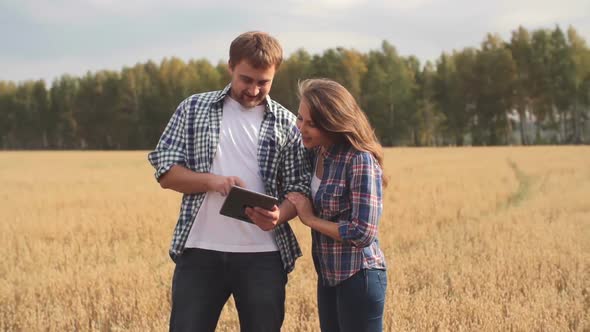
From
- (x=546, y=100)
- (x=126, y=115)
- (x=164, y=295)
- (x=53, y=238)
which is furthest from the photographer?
(x=126, y=115)

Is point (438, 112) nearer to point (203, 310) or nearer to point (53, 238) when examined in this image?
point (53, 238)

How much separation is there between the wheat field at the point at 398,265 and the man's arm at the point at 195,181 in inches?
83.9

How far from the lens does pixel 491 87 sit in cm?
6172

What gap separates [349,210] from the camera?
2.98 meters

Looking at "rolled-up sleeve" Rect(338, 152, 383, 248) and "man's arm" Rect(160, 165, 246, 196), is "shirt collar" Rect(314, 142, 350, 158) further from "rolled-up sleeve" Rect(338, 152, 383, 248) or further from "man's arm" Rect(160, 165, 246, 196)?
"man's arm" Rect(160, 165, 246, 196)

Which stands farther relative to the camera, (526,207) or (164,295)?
(526,207)

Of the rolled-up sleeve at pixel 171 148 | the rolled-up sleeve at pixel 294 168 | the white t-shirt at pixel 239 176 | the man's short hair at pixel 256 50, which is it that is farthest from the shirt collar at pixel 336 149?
the rolled-up sleeve at pixel 171 148

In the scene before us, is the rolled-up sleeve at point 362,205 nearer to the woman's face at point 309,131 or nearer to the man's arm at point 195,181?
the woman's face at point 309,131

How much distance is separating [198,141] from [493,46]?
217 feet

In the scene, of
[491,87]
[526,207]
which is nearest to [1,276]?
[526,207]

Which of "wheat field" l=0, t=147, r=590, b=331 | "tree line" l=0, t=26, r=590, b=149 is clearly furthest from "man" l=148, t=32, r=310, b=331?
"tree line" l=0, t=26, r=590, b=149

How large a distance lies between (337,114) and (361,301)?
912mm

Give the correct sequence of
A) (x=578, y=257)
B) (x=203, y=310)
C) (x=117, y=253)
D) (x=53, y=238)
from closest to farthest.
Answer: (x=203, y=310), (x=578, y=257), (x=117, y=253), (x=53, y=238)

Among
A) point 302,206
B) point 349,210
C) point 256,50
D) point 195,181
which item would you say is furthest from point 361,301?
point 256,50
